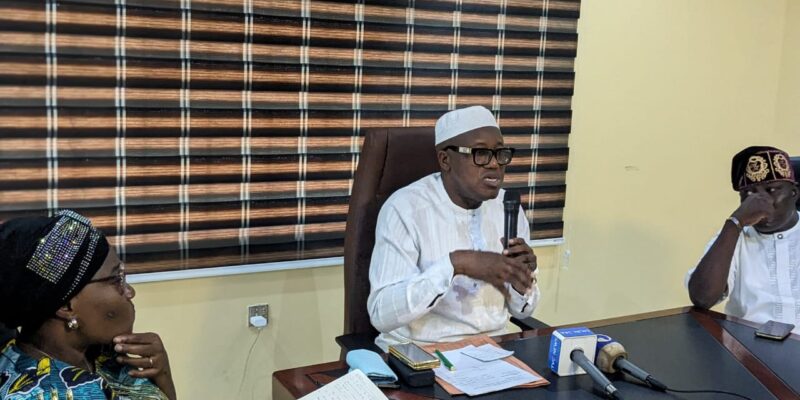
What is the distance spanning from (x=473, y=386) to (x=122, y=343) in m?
0.71

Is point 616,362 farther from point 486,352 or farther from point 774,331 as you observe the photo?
point 774,331

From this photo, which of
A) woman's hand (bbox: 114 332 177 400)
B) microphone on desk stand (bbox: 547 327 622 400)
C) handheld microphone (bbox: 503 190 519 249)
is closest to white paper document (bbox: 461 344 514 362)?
microphone on desk stand (bbox: 547 327 622 400)

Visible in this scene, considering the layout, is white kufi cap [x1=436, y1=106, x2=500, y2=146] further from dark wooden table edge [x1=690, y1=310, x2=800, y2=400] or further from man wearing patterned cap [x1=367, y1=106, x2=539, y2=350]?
dark wooden table edge [x1=690, y1=310, x2=800, y2=400]

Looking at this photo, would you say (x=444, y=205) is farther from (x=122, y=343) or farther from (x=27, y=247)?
(x=27, y=247)

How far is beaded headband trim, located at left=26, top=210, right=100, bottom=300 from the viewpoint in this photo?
3.92 ft

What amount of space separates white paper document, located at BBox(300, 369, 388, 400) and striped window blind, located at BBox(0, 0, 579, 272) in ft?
4.05

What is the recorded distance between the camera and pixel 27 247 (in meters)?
1.18

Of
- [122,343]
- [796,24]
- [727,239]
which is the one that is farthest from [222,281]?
[796,24]

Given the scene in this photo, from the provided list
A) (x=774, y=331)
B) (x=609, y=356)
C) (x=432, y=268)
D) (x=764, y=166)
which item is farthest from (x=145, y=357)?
(x=764, y=166)

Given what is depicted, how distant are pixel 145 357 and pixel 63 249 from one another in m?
0.30

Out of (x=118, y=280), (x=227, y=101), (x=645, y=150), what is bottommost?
(x=118, y=280)

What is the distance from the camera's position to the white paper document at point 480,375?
1.48 metres

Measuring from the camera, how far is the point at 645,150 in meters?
3.39

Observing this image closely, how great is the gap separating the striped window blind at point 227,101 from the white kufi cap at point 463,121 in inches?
27.7
